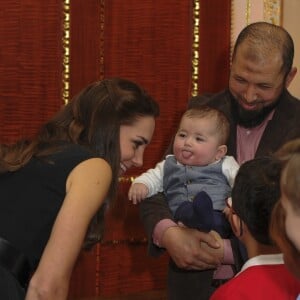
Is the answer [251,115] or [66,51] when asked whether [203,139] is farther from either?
[66,51]

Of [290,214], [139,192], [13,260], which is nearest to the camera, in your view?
[290,214]

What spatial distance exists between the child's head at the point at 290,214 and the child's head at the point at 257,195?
0.19 m

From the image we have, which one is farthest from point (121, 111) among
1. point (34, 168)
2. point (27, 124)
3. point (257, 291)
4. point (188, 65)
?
point (188, 65)

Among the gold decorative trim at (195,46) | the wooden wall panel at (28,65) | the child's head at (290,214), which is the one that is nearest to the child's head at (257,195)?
the child's head at (290,214)

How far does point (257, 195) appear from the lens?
1.82m

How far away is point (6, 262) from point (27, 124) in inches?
84.0

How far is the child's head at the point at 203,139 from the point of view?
116 inches

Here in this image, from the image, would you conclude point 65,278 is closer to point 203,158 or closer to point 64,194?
point 64,194

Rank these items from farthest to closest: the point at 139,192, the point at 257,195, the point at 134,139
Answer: the point at 139,192 → the point at 134,139 → the point at 257,195

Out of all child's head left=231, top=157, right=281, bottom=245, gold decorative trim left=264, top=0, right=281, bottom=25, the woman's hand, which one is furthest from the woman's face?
gold decorative trim left=264, top=0, right=281, bottom=25

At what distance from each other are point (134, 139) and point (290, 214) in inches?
42.1

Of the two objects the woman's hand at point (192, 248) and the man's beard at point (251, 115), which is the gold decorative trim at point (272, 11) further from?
the woman's hand at point (192, 248)

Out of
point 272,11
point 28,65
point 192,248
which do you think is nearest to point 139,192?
point 192,248

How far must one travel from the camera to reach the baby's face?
294 centimetres
